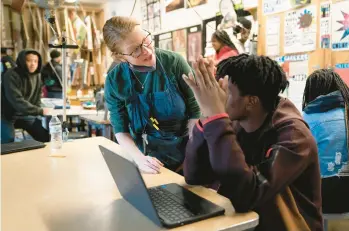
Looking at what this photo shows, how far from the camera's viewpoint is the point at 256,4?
297cm

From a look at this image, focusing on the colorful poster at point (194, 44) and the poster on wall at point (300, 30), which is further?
the colorful poster at point (194, 44)

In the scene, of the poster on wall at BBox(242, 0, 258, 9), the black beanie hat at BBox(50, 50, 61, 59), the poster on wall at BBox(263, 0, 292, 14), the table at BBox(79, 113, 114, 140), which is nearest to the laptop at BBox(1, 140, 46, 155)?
the table at BBox(79, 113, 114, 140)

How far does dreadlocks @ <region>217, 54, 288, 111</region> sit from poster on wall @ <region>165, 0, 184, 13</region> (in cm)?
341

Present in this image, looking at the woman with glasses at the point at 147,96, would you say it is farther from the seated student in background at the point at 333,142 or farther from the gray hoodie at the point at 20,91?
the gray hoodie at the point at 20,91

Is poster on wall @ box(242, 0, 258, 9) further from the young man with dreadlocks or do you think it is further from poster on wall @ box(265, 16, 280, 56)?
the young man with dreadlocks

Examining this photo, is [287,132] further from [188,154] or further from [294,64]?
[294,64]

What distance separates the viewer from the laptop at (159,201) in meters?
0.81

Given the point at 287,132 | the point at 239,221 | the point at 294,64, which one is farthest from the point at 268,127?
the point at 294,64

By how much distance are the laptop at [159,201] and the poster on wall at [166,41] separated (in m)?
3.60

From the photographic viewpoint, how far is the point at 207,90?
0.90 meters

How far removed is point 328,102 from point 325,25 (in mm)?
941

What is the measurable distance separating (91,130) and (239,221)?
3.47 metres

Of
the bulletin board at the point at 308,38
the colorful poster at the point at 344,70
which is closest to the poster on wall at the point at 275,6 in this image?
the bulletin board at the point at 308,38

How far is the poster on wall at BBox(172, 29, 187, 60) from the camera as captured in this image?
416 centimetres
